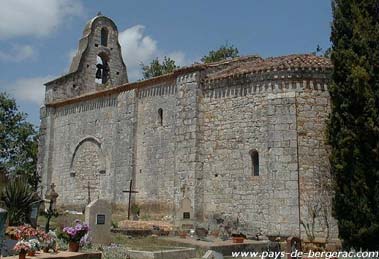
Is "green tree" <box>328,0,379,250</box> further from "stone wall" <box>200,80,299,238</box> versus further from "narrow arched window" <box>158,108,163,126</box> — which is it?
"narrow arched window" <box>158,108,163,126</box>

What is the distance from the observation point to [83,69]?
27.9 m

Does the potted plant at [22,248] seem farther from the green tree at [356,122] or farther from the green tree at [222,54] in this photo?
the green tree at [222,54]

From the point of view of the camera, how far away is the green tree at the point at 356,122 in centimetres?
1334

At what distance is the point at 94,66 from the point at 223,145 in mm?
13018

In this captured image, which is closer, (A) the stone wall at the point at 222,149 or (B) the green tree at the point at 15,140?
(A) the stone wall at the point at 222,149

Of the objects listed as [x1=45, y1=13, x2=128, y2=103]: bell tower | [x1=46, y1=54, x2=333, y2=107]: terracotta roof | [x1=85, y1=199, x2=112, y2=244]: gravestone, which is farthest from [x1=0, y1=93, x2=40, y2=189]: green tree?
[x1=85, y1=199, x2=112, y2=244]: gravestone

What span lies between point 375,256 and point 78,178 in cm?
1683

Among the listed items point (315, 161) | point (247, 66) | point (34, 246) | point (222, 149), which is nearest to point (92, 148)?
point (222, 149)

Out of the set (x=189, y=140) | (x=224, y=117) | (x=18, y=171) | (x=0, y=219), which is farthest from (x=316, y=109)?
(x=18, y=171)

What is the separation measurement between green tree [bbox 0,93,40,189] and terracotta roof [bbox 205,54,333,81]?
19.1m

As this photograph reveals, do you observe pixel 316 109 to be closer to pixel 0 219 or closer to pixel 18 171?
pixel 0 219

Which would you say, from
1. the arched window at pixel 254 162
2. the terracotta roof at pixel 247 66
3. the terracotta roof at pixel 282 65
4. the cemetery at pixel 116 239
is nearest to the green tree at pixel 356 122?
the cemetery at pixel 116 239

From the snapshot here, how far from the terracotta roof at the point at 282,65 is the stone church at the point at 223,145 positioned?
42 millimetres

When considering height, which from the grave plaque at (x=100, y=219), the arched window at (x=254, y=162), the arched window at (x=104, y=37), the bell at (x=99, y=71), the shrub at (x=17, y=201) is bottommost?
the grave plaque at (x=100, y=219)
